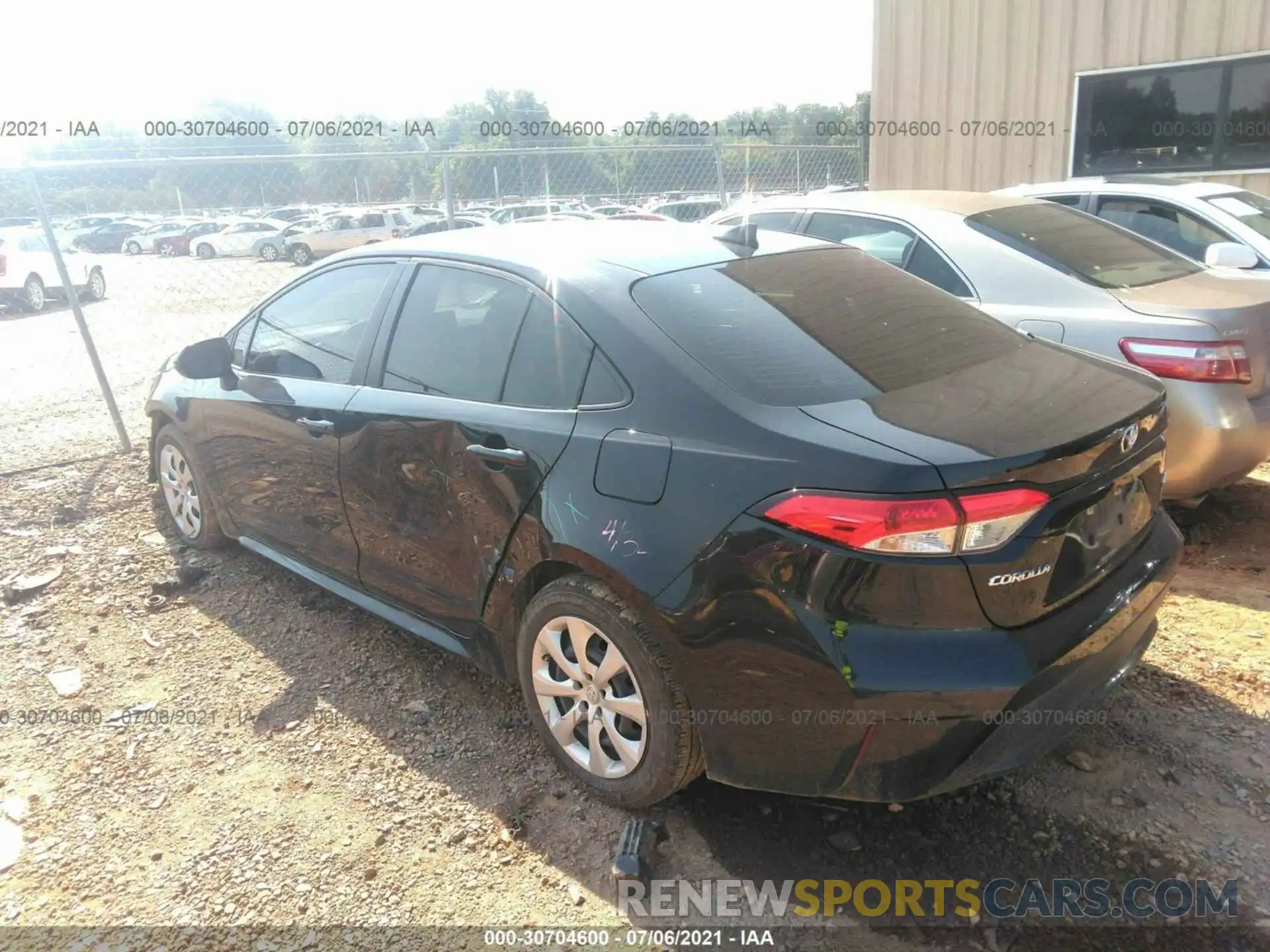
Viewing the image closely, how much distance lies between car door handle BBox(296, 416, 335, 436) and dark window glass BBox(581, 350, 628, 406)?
1.24 m

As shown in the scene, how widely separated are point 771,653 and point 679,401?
0.68 m

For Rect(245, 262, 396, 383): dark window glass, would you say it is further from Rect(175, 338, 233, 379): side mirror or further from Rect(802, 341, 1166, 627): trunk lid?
Rect(802, 341, 1166, 627): trunk lid

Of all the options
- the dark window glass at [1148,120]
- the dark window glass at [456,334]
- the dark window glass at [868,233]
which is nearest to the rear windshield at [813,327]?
the dark window glass at [456,334]

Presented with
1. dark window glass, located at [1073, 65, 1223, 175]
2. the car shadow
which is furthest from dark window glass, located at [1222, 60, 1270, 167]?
the car shadow

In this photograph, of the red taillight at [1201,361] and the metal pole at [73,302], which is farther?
the metal pole at [73,302]

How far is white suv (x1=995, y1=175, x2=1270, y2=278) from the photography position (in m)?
6.03

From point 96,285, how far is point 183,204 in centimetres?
315

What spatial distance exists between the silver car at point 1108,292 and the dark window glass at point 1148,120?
20.9 feet

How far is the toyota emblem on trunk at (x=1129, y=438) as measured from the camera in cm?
236

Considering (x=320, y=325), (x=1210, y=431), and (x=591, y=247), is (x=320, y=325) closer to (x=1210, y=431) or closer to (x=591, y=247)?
(x=591, y=247)

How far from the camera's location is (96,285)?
56.3 feet

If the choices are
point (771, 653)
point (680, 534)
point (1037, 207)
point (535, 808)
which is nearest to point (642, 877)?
point (535, 808)

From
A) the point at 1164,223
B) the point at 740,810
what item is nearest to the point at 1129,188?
the point at 1164,223

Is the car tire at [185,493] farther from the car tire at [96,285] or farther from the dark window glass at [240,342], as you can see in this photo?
the car tire at [96,285]
